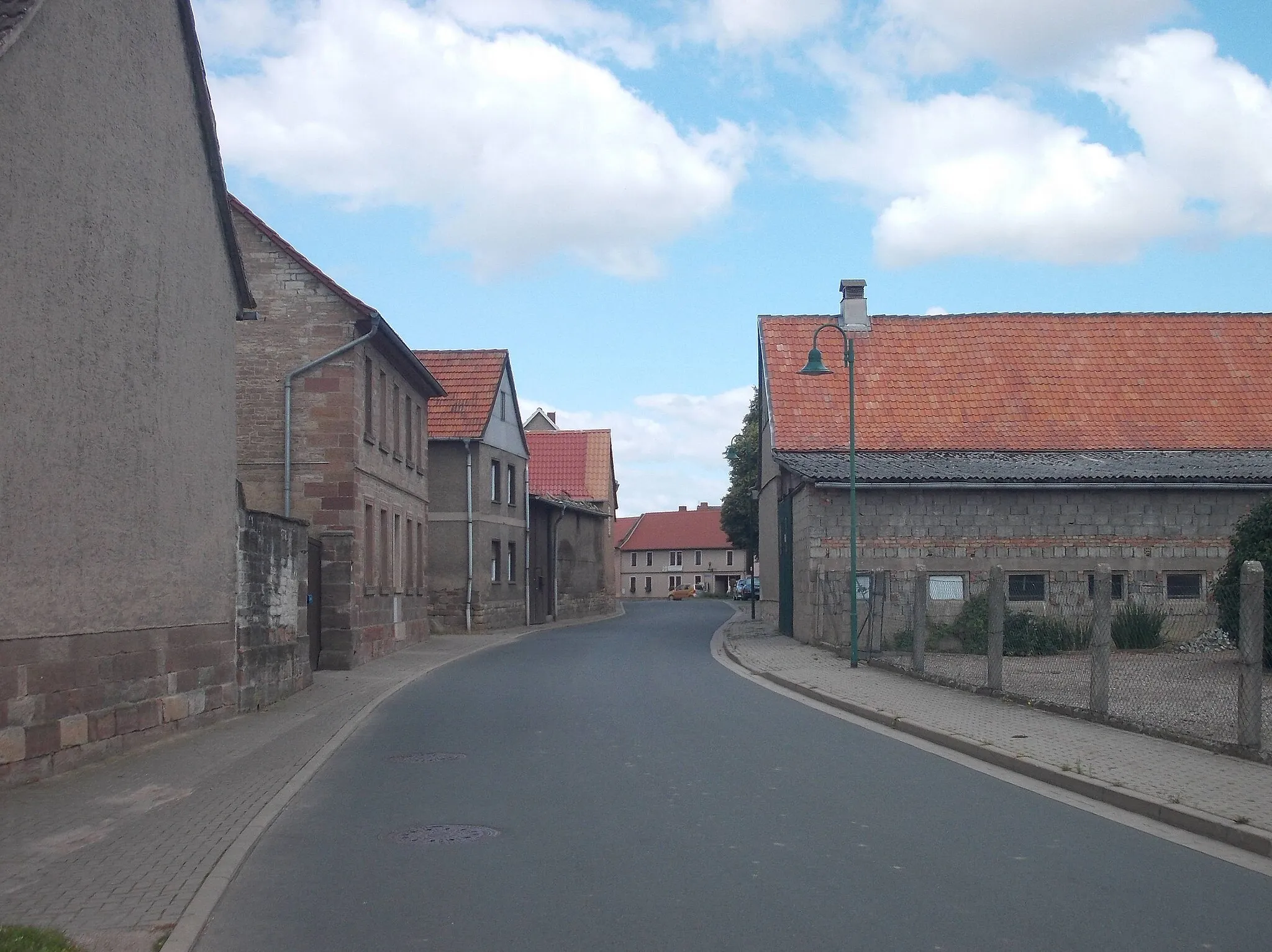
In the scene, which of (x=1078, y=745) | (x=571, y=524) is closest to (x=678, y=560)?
(x=571, y=524)

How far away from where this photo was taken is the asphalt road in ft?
19.4

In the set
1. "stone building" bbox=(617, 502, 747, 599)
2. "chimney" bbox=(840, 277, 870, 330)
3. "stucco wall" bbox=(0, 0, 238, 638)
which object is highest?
"chimney" bbox=(840, 277, 870, 330)

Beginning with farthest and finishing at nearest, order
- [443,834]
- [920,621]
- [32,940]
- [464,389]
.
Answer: [464,389] → [920,621] → [443,834] → [32,940]

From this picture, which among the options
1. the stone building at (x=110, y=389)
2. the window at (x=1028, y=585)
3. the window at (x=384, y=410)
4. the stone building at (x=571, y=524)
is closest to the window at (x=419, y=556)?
the window at (x=384, y=410)

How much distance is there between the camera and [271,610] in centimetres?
1680

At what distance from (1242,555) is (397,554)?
706 inches

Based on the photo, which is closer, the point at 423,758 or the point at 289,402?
the point at 423,758

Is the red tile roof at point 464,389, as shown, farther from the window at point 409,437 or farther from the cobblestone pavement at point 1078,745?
the cobblestone pavement at point 1078,745

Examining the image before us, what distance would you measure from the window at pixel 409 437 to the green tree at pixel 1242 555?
18.5 m

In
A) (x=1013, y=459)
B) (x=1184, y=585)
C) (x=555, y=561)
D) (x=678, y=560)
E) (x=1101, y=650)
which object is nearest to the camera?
(x=1101, y=650)

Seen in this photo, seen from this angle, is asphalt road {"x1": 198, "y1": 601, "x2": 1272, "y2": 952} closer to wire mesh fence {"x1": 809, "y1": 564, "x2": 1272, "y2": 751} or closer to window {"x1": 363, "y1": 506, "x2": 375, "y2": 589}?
wire mesh fence {"x1": 809, "y1": 564, "x2": 1272, "y2": 751}

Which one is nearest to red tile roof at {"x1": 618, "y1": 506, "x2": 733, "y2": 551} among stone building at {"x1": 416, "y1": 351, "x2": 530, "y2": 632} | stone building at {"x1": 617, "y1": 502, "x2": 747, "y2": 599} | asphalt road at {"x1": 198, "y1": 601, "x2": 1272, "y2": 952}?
stone building at {"x1": 617, "y1": 502, "x2": 747, "y2": 599}

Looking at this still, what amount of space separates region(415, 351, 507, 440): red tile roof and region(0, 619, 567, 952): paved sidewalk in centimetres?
2271

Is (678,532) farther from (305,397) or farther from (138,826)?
(138,826)
